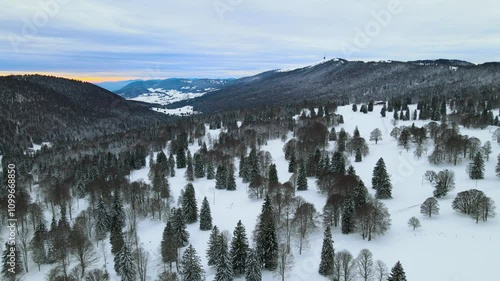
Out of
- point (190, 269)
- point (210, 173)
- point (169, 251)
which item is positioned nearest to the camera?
point (190, 269)

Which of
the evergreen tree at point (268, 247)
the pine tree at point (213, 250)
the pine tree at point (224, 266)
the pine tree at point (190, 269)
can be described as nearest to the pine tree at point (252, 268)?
the pine tree at point (224, 266)

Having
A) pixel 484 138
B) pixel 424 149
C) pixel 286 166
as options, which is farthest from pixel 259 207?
pixel 484 138

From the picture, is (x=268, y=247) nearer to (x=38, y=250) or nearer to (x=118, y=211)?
(x=118, y=211)

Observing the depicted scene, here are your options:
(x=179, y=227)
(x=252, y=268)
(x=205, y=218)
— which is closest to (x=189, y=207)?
(x=205, y=218)

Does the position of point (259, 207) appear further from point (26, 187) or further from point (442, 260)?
point (26, 187)

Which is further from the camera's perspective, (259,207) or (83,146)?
(83,146)
